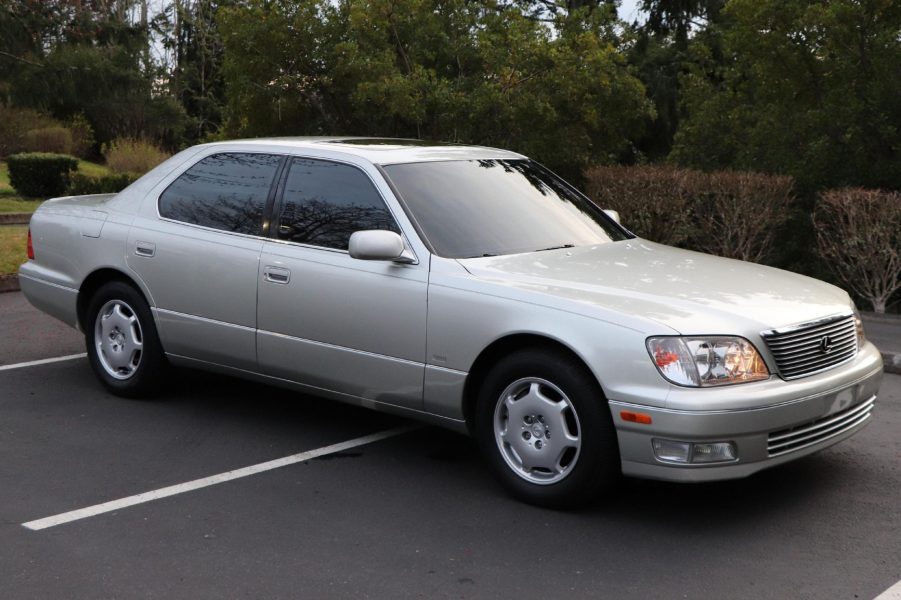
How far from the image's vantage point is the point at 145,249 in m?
→ 6.82

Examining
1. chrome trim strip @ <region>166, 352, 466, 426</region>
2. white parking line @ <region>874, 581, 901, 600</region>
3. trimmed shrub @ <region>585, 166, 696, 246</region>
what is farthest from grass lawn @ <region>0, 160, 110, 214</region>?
white parking line @ <region>874, 581, 901, 600</region>

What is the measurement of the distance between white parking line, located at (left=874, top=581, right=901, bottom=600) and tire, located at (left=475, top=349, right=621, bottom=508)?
1.21 meters

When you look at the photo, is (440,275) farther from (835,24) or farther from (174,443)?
(835,24)

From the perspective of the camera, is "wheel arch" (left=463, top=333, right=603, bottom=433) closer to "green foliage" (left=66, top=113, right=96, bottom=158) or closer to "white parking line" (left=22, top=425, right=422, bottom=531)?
"white parking line" (left=22, top=425, right=422, bottom=531)

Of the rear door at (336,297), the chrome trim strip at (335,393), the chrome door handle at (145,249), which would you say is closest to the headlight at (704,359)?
the chrome trim strip at (335,393)

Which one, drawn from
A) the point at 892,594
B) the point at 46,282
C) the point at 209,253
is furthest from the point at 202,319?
the point at 892,594

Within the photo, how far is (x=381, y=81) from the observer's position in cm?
1502

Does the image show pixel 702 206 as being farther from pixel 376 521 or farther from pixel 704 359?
pixel 376 521

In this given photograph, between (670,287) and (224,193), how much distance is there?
2803 millimetres

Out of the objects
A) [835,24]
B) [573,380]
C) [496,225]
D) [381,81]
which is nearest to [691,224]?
[835,24]

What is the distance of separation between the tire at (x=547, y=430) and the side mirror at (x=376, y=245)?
774mm

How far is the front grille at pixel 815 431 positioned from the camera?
4.91 m

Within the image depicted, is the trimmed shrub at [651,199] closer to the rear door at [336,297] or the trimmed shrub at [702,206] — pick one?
the trimmed shrub at [702,206]

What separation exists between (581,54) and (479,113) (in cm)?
178
